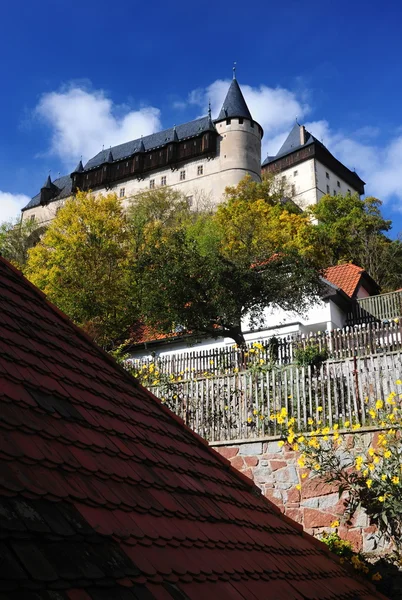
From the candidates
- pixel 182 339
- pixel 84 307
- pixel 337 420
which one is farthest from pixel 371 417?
pixel 84 307

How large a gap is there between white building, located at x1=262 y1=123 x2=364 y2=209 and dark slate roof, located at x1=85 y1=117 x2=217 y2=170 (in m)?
10.0

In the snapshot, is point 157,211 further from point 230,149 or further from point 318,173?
point 318,173

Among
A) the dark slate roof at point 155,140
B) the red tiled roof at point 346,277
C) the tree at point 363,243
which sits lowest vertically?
the red tiled roof at point 346,277

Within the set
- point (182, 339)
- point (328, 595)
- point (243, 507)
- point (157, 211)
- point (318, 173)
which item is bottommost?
point (328, 595)

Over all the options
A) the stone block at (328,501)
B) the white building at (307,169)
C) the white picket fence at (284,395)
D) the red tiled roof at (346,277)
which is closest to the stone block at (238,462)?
the white picket fence at (284,395)

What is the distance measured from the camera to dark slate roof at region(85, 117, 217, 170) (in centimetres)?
7825

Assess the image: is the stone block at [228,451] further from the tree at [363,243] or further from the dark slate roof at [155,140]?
the dark slate roof at [155,140]

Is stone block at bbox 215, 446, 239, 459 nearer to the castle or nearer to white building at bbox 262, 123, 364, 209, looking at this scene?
the castle

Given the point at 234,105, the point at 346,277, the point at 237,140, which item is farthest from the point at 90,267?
the point at 234,105

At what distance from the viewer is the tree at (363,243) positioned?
4163 centimetres

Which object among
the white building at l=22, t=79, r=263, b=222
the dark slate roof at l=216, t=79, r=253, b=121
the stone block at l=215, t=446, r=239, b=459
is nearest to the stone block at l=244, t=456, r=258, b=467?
the stone block at l=215, t=446, r=239, b=459

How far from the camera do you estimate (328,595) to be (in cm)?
323

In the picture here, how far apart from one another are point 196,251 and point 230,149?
51.9m

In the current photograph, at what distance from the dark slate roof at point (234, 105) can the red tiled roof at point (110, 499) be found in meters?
75.4
